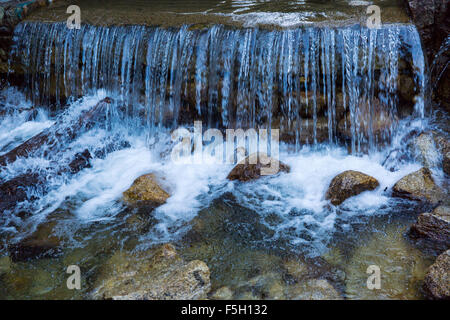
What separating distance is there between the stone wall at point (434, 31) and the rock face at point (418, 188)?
2085 mm

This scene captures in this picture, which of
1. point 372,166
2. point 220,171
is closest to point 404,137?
point 372,166

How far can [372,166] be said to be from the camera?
572 cm

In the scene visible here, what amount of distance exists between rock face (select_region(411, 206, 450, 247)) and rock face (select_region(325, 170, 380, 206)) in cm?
87

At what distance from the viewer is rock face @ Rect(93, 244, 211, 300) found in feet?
11.0

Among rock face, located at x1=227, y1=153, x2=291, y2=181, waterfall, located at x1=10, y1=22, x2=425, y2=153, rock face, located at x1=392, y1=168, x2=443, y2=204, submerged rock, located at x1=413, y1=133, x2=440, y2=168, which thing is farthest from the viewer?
waterfall, located at x1=10, y1=22, x2=425, y2=153

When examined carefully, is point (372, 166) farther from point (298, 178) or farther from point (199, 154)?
point (199, 154)

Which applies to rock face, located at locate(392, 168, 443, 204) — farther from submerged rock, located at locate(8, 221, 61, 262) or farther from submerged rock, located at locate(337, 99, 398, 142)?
submerged rock, located at locate(8, 221, 61, 262)

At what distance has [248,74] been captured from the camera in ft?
20.7

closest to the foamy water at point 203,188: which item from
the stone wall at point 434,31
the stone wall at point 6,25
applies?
the stone wall at point 434,31

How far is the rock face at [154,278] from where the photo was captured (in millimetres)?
3361

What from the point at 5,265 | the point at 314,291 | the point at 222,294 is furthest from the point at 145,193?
the point at 314,291

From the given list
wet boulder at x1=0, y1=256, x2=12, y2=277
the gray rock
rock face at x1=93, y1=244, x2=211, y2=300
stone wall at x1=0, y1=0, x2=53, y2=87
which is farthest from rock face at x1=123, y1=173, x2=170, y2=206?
stone wall at x1=0, y1=0, x2=53, y2=87

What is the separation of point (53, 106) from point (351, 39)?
232 inches

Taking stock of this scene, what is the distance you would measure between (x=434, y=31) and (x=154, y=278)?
578cm
